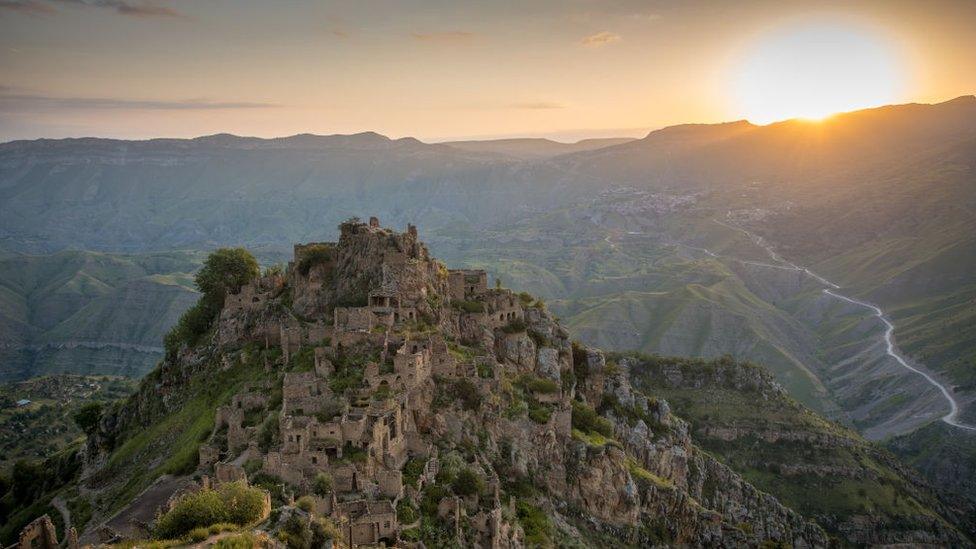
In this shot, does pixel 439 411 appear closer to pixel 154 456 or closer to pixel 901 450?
pixel 154 456

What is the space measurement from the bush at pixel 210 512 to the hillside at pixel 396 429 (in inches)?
5.6

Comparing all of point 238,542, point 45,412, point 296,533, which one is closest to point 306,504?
point 296,533

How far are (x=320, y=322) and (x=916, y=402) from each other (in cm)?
13684

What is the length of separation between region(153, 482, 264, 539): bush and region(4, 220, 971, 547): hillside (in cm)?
14

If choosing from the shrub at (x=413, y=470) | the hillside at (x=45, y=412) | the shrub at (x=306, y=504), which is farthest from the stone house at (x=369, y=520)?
the hillside at (x=45, y=412)

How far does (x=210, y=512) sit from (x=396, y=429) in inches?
896

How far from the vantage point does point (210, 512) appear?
114 feet

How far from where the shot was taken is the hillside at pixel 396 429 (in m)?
51.5

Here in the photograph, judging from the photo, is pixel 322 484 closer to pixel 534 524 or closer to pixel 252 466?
pixel 252 466

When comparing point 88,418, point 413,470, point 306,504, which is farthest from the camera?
point 88,418

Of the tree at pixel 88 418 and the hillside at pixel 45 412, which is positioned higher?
the tree at pixel 88 418

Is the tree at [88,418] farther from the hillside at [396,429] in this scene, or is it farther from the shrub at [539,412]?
the shrub at [539,412]

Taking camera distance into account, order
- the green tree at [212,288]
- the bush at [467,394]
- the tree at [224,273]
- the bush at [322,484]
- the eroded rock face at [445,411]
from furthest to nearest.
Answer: the tree at [224,273] → the green tree at [212,288] → the bush at [467,394] → the eroded rock face at [445,411] → the bush at [322,484]

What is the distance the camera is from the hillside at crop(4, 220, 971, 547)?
51.5m
